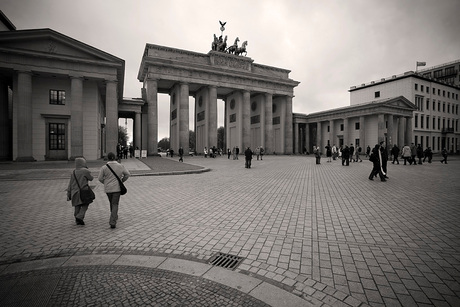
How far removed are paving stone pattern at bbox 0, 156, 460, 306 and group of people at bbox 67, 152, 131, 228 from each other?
33cm

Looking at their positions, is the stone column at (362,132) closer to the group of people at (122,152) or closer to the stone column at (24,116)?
the group of people at (122,152)

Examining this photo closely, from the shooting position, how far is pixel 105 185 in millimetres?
5211

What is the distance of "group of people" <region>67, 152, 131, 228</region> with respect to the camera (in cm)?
518

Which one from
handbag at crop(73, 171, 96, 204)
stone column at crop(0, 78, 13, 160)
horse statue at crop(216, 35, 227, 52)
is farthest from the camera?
horse statue at crop(216, 35, 227, 52)

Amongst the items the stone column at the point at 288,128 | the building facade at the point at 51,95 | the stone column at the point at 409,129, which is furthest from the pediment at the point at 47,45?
the stone column at the point at 409,129

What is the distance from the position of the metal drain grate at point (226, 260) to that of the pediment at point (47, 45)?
91.6 feet

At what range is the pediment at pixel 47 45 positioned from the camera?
879 inches

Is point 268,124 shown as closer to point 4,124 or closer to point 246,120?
point 246,120

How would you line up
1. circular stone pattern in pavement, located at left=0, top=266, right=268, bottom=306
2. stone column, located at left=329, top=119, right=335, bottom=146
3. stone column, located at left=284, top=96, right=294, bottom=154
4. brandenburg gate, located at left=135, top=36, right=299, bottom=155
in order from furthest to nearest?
stone column, located at left=329, top=119, right=335, bottom=146 → stone column, located at left=284, top=96, right=294, bottom=154 → brandenburg gate, located at left=135, top=36, right=299, bottom=155 → circular stone pattern in pavement, located at left=0, top=266, right=268, bottom=306

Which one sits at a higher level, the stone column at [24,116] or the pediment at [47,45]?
the pediment at [47,45]

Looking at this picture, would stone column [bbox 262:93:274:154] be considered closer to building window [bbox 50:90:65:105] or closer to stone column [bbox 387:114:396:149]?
stone column [bbox 387:114:396:149]

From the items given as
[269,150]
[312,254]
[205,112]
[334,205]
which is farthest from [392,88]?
[312,254]

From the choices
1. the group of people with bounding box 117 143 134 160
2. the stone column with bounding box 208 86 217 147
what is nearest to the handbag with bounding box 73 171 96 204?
the group of people with bounding box 117 143 134 160

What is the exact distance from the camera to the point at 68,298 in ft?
8.91
